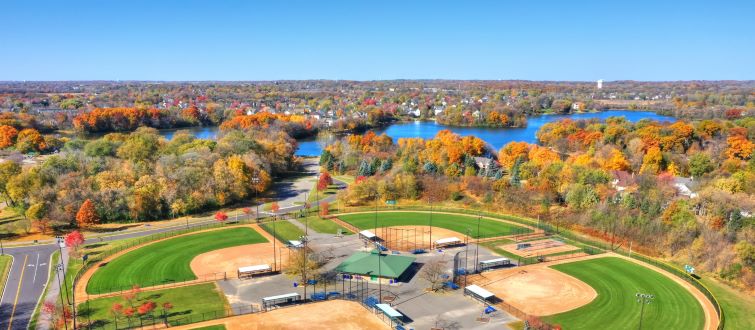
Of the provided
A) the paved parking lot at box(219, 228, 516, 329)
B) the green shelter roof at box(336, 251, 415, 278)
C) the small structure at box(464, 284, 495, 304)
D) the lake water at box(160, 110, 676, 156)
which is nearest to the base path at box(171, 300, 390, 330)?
the paved parking lot at box(219, 228, 516, 329)

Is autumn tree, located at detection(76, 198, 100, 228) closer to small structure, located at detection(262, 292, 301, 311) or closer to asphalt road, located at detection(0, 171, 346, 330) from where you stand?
asphalt road, located at detection(0, 171, 346, 330)

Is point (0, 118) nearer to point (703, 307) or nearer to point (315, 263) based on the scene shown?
point (315, 263)

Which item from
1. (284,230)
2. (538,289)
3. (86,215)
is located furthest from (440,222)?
(86,215)

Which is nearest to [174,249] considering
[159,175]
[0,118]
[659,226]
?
[159,175]

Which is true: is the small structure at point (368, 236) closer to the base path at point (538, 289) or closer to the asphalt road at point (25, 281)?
the base path at point (538, 289)

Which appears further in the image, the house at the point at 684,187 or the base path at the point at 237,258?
the house at the point at 684,187

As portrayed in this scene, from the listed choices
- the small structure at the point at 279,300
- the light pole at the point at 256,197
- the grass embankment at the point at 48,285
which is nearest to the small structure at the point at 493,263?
the small structure at the point at 279,300
